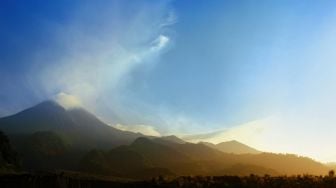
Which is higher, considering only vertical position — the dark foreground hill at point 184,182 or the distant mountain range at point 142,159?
the distant mountain range at point 142,159

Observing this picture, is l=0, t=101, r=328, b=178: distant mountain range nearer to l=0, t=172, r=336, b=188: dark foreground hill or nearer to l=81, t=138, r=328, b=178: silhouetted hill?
l=81, t=138, r=328, b=178: silhouetted hill

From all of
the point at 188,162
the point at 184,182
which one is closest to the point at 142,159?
the point at 188,162

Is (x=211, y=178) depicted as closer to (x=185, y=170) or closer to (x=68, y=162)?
(x=185, y=170)

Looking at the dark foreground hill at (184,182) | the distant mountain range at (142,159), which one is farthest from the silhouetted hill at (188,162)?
the dark foreground hill at (184,182)

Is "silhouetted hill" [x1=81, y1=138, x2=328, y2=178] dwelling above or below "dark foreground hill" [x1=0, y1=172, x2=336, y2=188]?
above

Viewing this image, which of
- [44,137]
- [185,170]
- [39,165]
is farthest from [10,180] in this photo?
[44,137]

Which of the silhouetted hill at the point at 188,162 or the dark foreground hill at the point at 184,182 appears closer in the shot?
the dark foreground hill at the point at 184,182

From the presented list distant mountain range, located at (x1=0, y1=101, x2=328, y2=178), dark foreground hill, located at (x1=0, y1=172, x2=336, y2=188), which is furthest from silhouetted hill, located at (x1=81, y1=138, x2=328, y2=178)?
dark foreground hill, located at (x1=0, y1=172, x2=336, y2=188)

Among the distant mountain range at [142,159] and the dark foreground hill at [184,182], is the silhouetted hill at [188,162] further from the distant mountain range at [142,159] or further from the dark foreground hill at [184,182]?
the dark foreground hill at [184,182]

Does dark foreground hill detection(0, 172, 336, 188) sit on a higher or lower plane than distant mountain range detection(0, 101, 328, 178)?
lower

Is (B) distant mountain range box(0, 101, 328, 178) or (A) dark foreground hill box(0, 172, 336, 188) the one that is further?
(B) distant mountain range box(0, 101, 328, 178)

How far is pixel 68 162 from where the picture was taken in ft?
509

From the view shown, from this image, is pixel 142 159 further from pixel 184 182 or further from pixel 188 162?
pixel 184 182

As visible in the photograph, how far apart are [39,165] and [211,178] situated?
118812 mm
